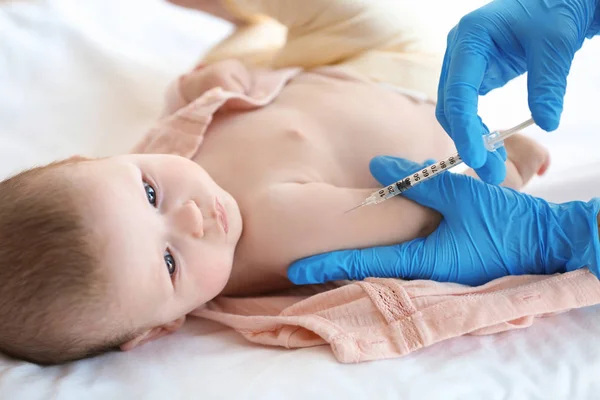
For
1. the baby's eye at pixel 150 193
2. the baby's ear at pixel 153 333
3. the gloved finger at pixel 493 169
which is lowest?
the baby's ear at pixel 153 333

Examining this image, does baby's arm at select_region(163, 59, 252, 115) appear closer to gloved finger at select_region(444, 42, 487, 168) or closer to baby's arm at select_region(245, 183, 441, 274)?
baby's arm at select_region(245, 183, 441, 274)

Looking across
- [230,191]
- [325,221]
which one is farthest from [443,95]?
[230,191]

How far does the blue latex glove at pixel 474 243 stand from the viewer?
39.8 inches

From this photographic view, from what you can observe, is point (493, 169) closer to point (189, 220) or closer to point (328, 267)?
point (328, 267)

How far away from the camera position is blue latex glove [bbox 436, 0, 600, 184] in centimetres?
91

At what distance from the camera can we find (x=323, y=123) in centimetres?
125

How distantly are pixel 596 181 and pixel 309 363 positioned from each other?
755 millimetres

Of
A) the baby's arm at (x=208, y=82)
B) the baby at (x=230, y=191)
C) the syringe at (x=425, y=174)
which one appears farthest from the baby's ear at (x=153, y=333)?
the baby's arm at (x=208, y=82)

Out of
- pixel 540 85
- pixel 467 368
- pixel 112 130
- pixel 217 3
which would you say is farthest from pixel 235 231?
pixel 217 3

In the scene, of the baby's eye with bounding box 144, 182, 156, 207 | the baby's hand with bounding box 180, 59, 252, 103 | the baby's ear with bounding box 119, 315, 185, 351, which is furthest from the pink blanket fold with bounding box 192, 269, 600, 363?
the baby's hand with bounding box 180, 59, 252, 103

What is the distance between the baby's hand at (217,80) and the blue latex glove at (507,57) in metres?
0.55

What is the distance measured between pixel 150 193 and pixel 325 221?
1.02ft

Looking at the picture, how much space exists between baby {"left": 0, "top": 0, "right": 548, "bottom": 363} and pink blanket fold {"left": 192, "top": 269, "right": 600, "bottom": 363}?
0.11 meters

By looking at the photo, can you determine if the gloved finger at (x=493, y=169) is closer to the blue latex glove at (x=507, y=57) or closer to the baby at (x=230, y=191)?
the blue latex glove at (x=507, y=57)
